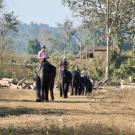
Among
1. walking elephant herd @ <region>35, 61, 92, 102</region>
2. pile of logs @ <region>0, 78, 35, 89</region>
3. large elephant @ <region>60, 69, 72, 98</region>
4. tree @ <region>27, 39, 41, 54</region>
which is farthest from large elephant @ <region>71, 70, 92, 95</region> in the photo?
tree @ <region>27, 39, 41, 54</region>

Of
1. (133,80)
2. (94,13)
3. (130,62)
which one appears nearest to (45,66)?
(133,80)

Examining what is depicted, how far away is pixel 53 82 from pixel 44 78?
0.98 m

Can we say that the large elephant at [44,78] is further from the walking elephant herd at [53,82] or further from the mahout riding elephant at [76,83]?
the mahout riding elephant at [76,83]

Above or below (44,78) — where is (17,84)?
below

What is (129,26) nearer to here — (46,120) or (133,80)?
(133,80)

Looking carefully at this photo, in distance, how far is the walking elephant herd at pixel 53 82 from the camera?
21594 millimetres

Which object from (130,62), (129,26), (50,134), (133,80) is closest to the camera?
(50,134)

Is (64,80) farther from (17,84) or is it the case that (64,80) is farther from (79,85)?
(17,84)

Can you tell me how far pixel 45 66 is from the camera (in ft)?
70.0

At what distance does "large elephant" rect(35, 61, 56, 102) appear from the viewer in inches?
842

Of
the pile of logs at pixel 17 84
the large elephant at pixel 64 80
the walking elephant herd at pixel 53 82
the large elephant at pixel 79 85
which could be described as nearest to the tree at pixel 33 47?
the pile of logs at pixel 17 84

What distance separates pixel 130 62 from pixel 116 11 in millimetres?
5779

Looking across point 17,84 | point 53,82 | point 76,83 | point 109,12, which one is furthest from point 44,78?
point 109,12

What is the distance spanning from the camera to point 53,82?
22.7 metres
